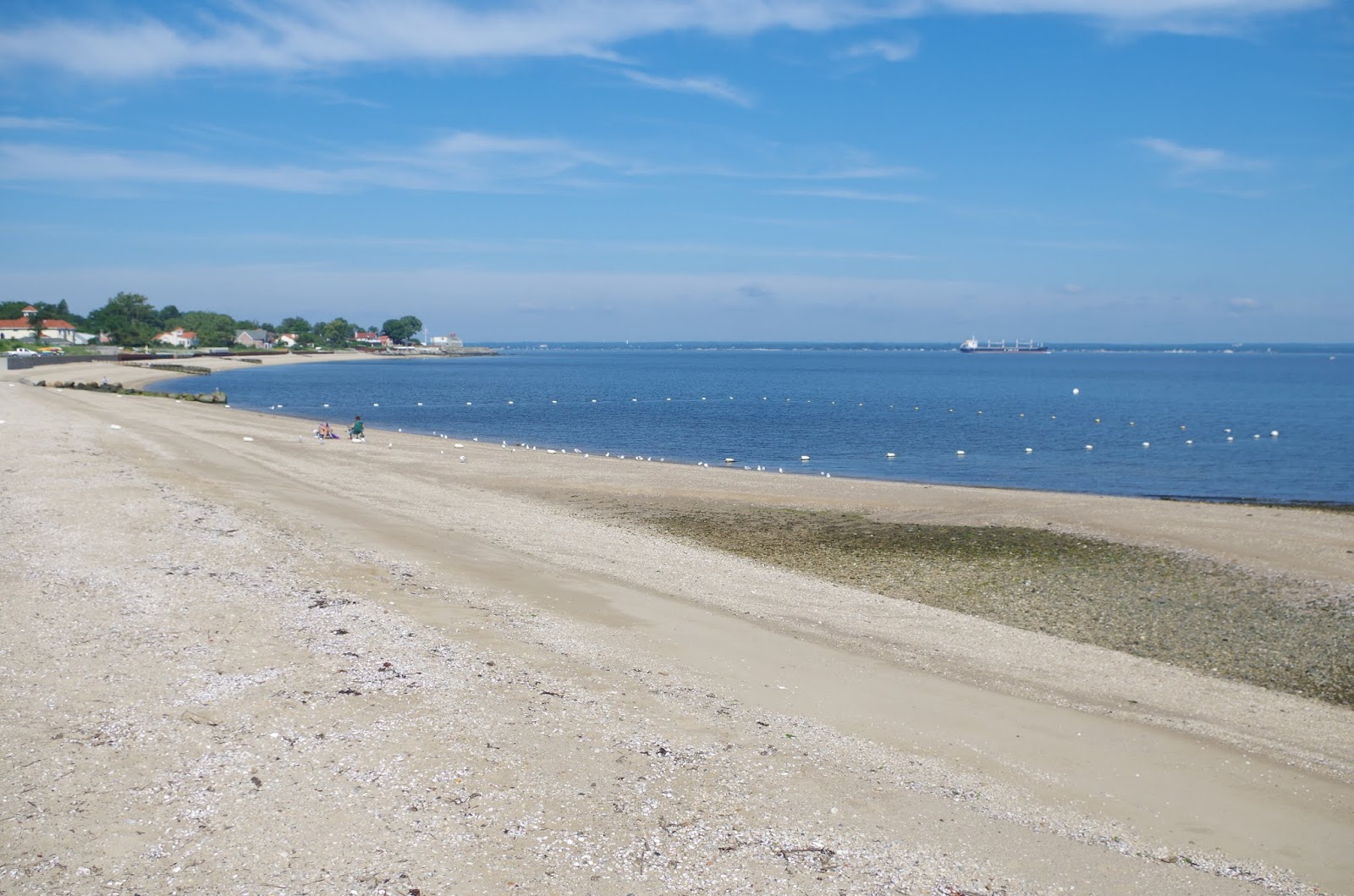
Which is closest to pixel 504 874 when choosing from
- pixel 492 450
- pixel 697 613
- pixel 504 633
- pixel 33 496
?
pixel 504 633

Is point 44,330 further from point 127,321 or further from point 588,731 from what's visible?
point 588,731

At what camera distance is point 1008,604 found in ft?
58.5

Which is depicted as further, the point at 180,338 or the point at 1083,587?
the point at 180,338

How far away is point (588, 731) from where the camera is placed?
1040 cm

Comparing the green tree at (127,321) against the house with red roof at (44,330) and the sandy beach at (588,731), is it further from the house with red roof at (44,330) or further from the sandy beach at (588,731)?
the sandy beach at (588,731)

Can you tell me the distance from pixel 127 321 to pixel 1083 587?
178355 millimetres

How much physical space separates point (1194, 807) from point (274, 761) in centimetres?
898

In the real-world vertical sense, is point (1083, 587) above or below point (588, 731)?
below

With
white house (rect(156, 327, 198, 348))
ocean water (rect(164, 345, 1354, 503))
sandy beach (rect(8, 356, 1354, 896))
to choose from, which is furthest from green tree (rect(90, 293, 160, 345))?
sandy beach (rect(8, 356, 1354, 896))

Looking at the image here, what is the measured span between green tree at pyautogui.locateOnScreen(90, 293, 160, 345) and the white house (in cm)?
365

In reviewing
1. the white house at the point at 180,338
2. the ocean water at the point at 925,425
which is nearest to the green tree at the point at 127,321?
the white house at the point at 180,338

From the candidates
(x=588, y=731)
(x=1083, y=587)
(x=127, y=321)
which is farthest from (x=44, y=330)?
(x=588, y=731)

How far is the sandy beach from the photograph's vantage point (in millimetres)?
7840

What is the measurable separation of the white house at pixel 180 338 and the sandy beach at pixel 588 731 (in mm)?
188322
